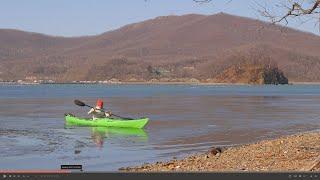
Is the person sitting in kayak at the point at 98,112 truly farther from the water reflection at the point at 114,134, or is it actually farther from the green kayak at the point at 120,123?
the water reflection at the point at 114,134

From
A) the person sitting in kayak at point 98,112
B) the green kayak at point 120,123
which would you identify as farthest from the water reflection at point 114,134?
the person sitting in kayak at point 98,112

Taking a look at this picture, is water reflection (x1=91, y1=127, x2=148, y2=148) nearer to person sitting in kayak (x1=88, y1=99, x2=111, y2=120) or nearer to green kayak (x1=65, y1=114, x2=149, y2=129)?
green kayak (x1=65, y1=114, x2=149, y2=129)

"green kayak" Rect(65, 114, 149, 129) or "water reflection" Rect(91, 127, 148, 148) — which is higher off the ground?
"green kayak" Rect(65, 114, 149, 129)

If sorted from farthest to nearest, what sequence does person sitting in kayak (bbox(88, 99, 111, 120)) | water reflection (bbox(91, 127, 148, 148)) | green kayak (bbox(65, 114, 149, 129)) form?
person sitting in kayak (bbox(88, 99, 111, 120)) → green kayak (bbox(65, 114, 149, 129)) → water reflection (bbox(91, 127, 148, 148))

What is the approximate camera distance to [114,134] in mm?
30766

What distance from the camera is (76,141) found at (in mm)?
27188

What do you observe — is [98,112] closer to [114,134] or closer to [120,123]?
[120,123]

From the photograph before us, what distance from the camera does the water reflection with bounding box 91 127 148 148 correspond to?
1102 inches

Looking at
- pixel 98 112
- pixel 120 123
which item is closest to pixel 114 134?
pixel 120 123

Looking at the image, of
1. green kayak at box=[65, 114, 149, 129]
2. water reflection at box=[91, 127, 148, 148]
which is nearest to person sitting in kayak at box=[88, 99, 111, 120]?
green kayak at box=[65, 114, 149, 129]

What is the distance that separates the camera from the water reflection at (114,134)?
91.9ft
